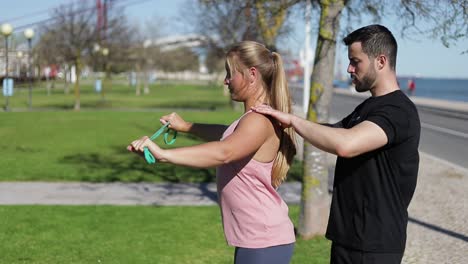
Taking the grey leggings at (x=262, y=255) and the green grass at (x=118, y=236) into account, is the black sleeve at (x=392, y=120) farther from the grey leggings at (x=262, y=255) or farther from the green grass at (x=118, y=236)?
the green grass at (x=118, y=236)

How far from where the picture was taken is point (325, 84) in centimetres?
740

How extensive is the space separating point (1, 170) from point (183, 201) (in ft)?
15.1

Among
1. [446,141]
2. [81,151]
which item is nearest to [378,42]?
[81,151]

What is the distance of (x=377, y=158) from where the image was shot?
2.72 metres

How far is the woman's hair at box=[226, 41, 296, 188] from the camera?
293cm

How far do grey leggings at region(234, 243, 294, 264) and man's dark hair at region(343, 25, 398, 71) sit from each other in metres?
0.97

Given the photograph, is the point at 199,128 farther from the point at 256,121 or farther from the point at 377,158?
the point at 377,158

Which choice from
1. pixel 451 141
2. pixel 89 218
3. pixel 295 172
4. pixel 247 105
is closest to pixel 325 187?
pixel 89 218

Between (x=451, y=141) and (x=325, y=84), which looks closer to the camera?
(x=325, y=84)

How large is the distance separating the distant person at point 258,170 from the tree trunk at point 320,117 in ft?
14.3

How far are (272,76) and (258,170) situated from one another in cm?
45

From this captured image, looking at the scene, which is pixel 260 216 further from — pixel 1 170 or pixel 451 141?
pixel 451 141

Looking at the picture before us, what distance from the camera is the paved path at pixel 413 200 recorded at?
733 cm

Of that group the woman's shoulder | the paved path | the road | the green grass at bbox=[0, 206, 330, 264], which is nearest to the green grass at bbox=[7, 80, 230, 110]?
the road
